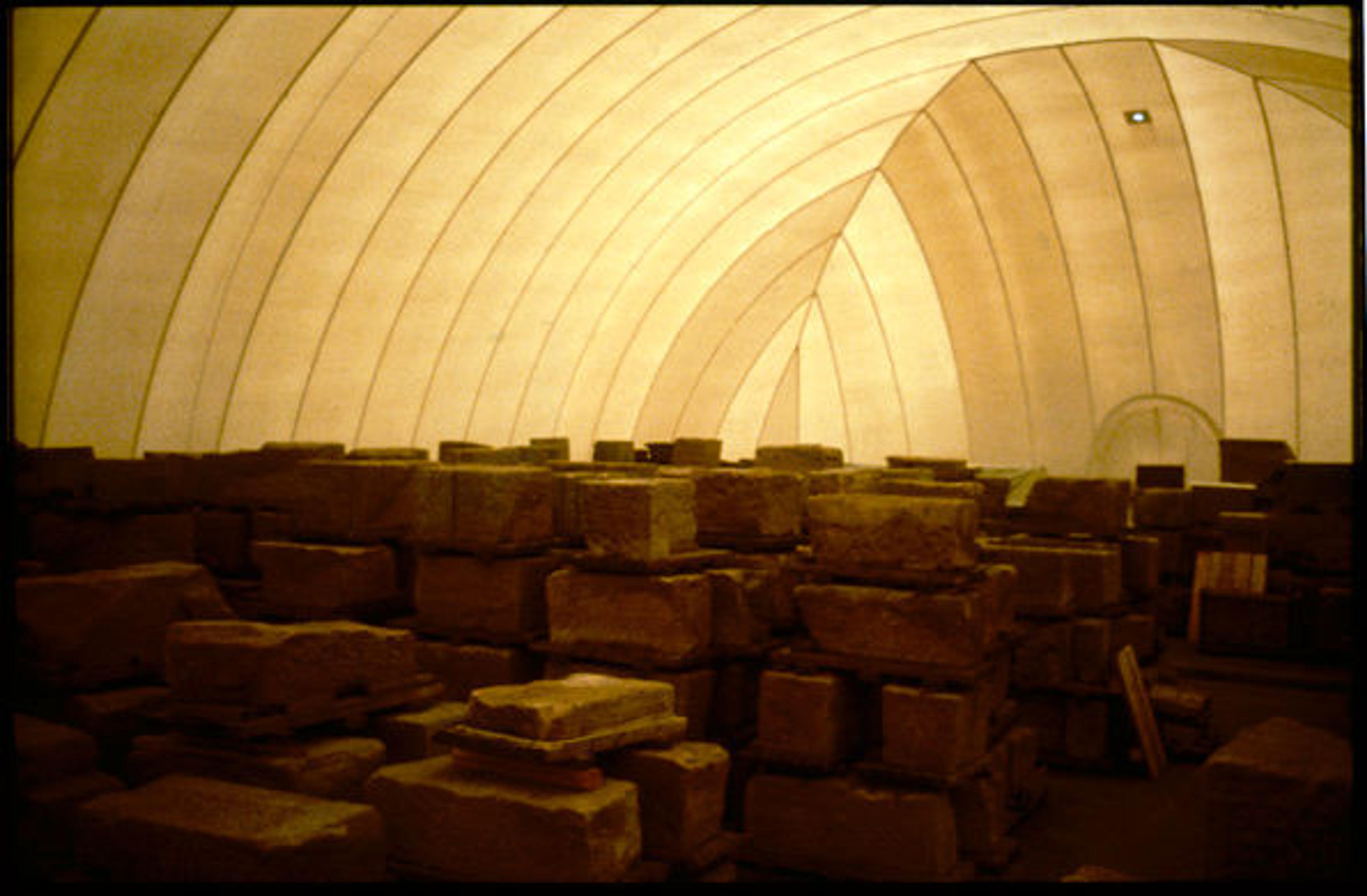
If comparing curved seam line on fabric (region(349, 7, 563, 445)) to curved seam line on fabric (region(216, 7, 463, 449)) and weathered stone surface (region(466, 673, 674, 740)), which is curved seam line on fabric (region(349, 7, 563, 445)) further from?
weathered stone surface (region(466, 673, 674, 740))

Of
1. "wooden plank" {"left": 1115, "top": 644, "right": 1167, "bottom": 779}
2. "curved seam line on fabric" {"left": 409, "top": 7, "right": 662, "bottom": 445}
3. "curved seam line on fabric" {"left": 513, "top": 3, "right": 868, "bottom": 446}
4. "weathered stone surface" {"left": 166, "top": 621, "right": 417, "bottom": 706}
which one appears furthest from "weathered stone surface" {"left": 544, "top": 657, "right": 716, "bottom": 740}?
"curved seam line on fabric" {"left": 513, "top": 3, "right": 868, "bottom": 446}

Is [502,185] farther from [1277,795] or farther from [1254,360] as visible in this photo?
[1277,795]

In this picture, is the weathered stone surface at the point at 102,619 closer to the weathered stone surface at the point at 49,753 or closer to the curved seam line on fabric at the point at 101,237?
the weathered stone surface at the point at 49,753

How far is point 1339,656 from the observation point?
1622 cm

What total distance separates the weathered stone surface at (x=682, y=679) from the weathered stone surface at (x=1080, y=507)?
4.92 metres

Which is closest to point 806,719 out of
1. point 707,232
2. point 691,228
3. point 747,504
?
point 747,504

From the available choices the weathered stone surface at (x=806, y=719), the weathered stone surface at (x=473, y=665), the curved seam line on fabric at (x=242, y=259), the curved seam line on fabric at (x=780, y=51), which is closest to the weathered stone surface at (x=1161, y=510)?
the curved seam line on fabric at (x=780, y=51)

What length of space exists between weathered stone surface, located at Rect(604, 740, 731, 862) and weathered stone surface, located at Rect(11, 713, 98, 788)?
2.79m

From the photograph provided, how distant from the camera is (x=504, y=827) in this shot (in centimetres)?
551

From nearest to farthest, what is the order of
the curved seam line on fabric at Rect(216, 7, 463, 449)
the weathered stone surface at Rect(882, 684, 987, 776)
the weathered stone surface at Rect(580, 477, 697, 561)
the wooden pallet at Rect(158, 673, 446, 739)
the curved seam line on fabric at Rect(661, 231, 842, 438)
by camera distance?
the wooden pallet at Rect(158, 673, 446, 739) < the weathered stone surface at Rect(882, 684, 987, 776) < the weathered stone surface at Rect(580, 477, 697, 561) < the curved seam line on fabric at Rect(216, 7, 463, 449) < the curved seam line on fabric at Rect(661, 231, 842, 438)

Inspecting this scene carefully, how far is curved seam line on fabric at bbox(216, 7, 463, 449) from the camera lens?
16.8 metres

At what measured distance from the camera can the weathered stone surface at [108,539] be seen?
9555mm

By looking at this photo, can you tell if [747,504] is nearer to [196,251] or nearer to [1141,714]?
[1141,714]

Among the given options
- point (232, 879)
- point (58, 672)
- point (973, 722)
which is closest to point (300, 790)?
point (232, 879)
